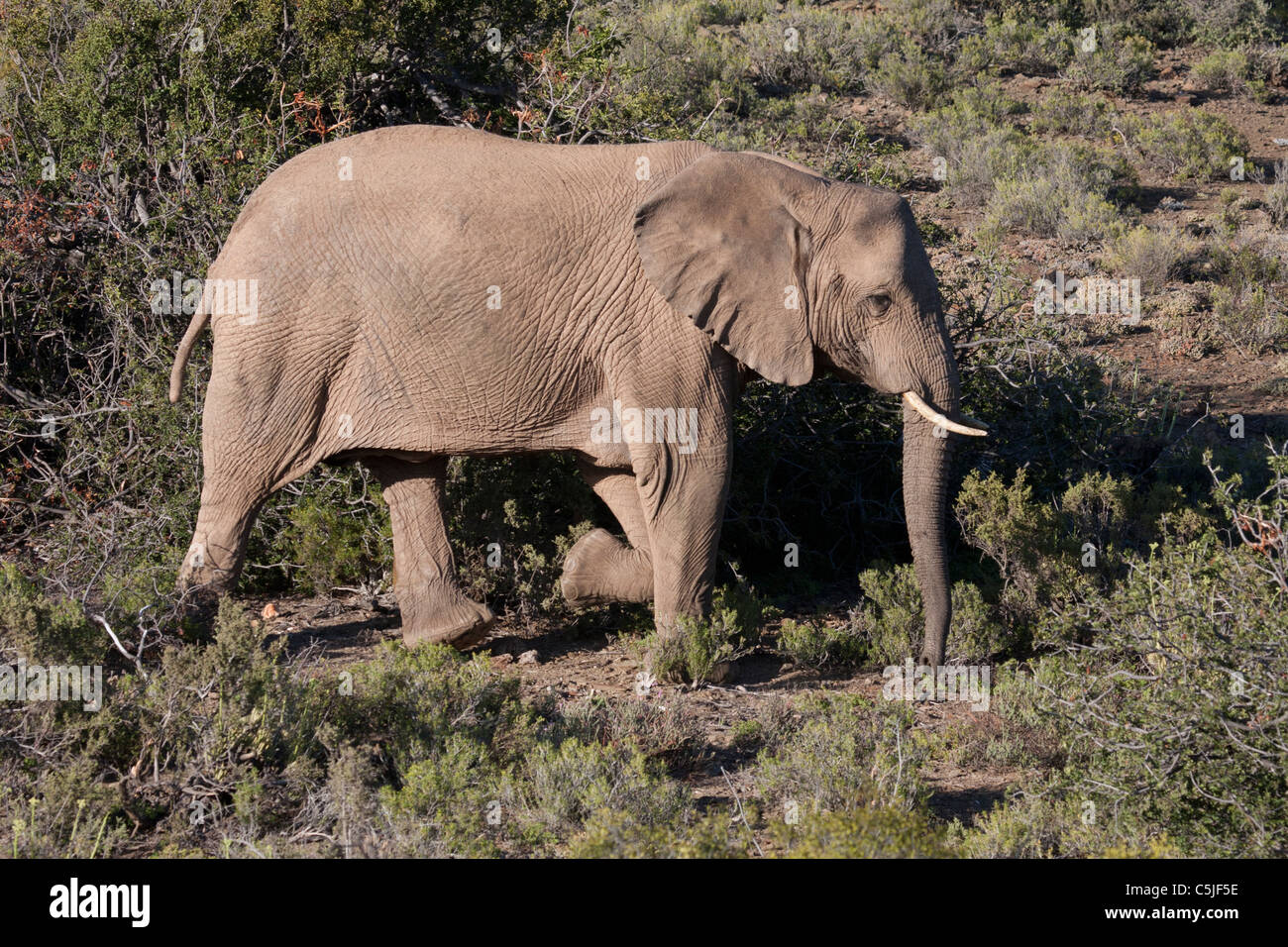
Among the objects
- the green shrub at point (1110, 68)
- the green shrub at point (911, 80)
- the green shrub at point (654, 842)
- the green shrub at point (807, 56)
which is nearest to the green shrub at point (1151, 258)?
the green shrub at point (911, 80)

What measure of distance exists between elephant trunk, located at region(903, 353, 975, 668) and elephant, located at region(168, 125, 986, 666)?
0.5 inches

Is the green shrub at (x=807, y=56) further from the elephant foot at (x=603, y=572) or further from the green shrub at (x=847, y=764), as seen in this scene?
the green shrub at (x=847, y=764)

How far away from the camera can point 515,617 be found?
8.68m

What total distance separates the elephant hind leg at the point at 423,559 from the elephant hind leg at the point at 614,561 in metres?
0.55

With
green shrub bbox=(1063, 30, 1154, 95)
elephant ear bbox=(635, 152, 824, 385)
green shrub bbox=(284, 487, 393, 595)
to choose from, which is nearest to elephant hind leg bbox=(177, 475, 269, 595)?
green shrub bbox=(284, 487, 393, 595)

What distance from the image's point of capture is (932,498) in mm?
7402

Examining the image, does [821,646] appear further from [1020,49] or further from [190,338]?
[1020,49]

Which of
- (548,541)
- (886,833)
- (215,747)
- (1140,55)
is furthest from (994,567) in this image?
(1140,55)

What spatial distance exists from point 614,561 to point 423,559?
3.58ft

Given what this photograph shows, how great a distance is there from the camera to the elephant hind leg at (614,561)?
311 inches

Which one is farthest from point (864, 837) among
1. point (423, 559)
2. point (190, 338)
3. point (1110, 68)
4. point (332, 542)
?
point (1110, 68)

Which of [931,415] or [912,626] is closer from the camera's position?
[931,415]
